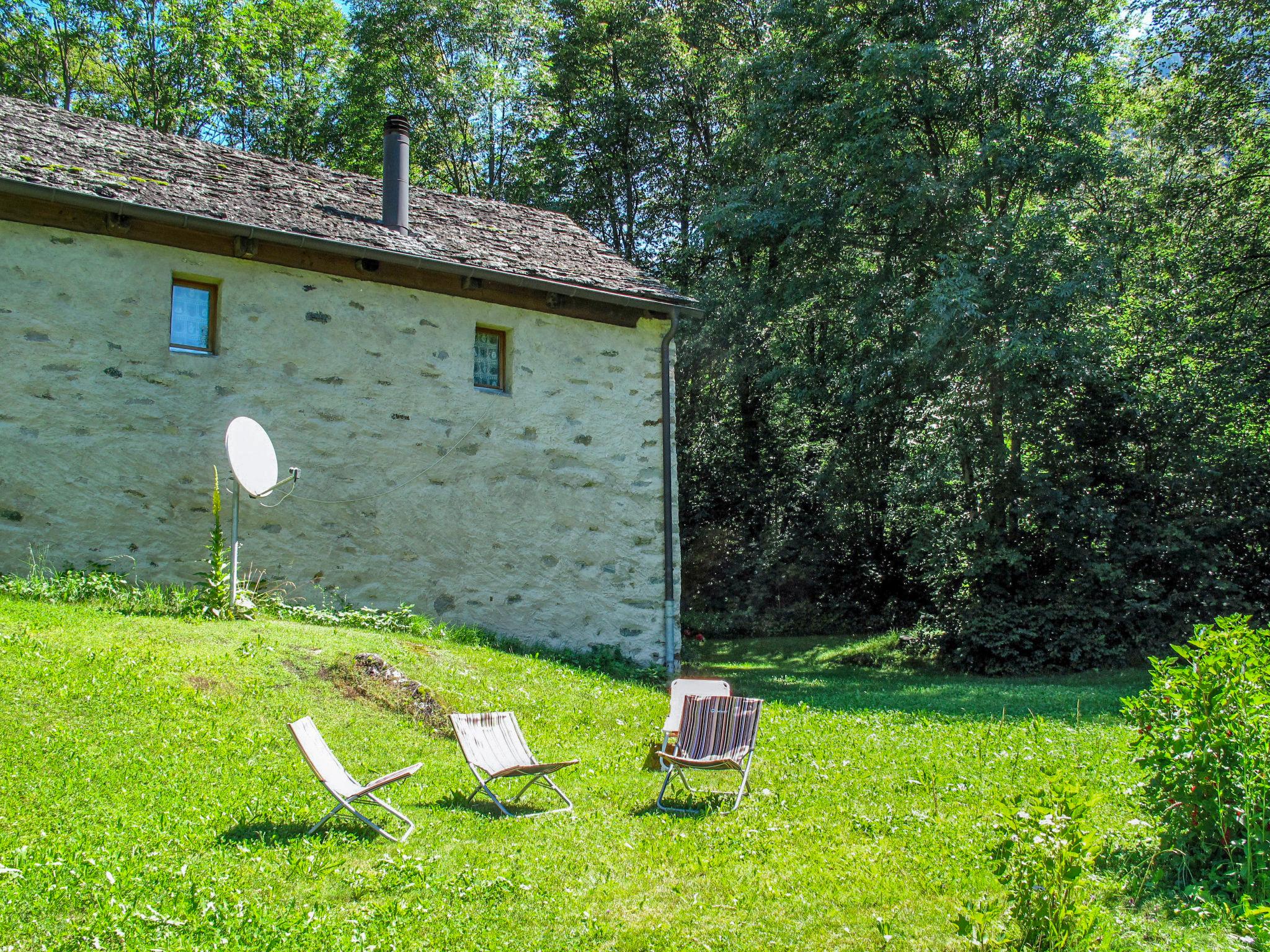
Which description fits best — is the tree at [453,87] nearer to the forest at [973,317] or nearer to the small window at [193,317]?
the forest at [973,317]

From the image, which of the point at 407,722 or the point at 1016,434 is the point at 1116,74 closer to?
the point at 1016,434

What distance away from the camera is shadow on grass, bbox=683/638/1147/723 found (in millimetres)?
10672

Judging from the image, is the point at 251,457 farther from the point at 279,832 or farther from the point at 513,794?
the point at 279,832

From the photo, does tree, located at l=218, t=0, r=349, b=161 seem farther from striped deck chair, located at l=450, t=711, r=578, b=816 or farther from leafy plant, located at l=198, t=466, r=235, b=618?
striped deck chair, located at l=450, t=711, r=578, b=816

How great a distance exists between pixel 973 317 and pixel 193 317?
1024cm

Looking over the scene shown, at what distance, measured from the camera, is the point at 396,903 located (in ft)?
14.5

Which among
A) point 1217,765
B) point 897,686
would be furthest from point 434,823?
point 897,686

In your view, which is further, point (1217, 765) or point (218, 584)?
point (218, 584)

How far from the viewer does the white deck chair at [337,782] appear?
17.0 feet

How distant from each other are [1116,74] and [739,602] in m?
11.8

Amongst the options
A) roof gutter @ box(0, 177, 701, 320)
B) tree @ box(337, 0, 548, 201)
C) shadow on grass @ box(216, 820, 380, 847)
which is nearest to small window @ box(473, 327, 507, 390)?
roof gutter @ box(0, 177, 701, 320)

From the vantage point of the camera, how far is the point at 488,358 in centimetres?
1245

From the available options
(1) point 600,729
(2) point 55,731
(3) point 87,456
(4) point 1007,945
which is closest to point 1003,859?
(4) point 1007,945

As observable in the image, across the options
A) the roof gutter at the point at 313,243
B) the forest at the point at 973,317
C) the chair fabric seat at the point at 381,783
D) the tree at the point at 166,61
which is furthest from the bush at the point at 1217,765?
the tree at the point at 166,61
